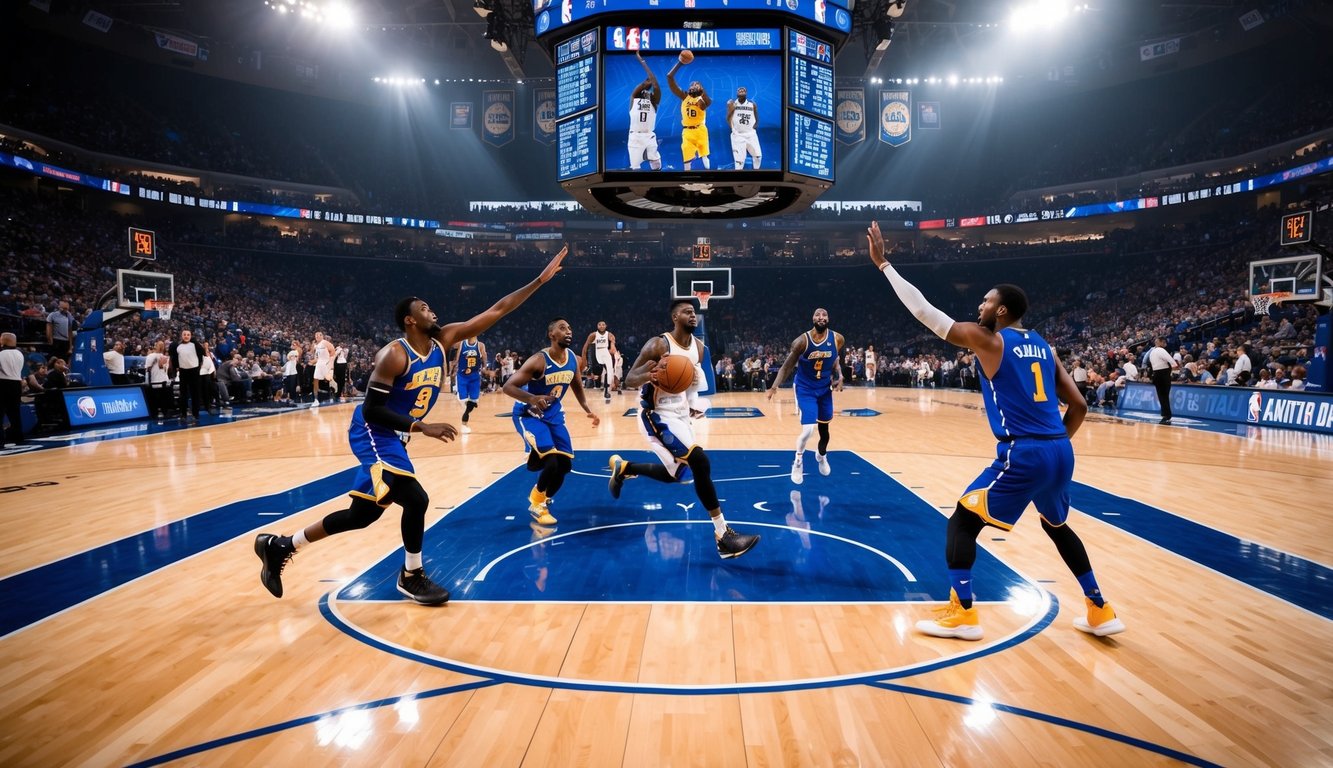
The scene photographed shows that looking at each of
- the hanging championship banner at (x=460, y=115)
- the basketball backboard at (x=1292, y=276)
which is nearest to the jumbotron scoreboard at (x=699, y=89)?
the basketball backboard at (x=1292, y=276)

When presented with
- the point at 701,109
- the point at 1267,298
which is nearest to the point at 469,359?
the point at 701,109

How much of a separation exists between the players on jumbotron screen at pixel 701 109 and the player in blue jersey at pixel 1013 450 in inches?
290

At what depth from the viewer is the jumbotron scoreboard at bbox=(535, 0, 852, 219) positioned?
1056cm

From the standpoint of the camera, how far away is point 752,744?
2.89 metres

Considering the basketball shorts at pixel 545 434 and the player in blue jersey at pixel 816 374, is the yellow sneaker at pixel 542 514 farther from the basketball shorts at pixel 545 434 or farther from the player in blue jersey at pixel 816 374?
the player in blue jersey at pixel 816 374

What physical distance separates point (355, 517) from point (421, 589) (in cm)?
62

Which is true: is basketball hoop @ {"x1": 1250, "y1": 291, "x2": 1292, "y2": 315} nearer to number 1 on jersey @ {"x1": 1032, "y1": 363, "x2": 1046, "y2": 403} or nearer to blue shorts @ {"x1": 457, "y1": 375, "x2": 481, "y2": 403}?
number 1 on jersey @ {"x1": 1032, "y1": 363, "x2": 1046, "y2": 403}

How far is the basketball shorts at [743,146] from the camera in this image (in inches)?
419

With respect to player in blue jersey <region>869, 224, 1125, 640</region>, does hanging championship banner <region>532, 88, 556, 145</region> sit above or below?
above

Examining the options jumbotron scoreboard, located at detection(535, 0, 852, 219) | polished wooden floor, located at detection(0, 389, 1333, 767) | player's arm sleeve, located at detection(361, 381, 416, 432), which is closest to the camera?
polished wooden floor, located at detection(0, 389, 1333, 767)

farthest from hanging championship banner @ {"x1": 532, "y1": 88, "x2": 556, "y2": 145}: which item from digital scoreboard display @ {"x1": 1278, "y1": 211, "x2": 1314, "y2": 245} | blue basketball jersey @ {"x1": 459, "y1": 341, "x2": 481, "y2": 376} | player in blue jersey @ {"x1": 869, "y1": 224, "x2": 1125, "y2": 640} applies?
player in blue jersey @ {"x1": 869, "y1": 224, "x2": 1125, "y2": 640}

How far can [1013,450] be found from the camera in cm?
383

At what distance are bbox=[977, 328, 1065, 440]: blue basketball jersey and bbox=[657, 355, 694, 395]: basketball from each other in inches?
92.9

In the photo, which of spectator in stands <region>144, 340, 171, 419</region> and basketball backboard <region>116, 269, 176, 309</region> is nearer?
basketball backboard <region>116, 269, 176, 309</region>
